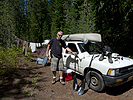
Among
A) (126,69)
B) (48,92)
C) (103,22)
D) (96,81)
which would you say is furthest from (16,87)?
(103,22)

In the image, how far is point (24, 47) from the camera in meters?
7.26

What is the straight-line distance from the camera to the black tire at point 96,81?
3303 millimetres

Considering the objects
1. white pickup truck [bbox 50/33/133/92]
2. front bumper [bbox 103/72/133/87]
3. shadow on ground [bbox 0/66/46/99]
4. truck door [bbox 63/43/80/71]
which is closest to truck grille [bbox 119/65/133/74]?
white pickup truck [bbox 50/33/133/92]

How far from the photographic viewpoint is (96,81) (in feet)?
11.4

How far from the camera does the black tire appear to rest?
130 inches

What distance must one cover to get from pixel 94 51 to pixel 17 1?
31.7ft

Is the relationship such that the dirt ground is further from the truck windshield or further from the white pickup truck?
the truck windshield

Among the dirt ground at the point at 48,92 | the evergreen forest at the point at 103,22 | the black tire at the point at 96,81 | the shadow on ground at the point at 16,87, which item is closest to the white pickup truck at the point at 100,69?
the black tire at the point at 96,81

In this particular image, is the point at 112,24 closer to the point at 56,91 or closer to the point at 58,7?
the point at 56,91

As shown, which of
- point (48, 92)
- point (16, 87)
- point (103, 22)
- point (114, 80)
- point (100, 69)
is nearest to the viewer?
point (114, 80)

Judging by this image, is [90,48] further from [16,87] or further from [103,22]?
[103,22]

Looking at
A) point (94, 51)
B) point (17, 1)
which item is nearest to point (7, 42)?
point (17, 1)

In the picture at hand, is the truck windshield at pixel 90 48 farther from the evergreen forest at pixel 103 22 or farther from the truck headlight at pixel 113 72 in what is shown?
the evergreen forest at pixel 103 22

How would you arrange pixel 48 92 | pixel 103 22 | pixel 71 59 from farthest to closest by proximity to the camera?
pixel 103 22, pixel 71 59, pixel 48 92
